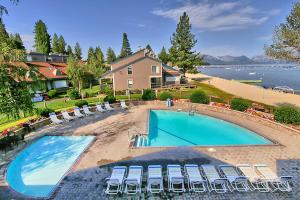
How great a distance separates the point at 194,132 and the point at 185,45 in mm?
35436

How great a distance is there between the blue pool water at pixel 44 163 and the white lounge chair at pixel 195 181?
6331 mm

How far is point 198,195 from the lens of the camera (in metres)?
8.02

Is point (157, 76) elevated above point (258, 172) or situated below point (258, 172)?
above

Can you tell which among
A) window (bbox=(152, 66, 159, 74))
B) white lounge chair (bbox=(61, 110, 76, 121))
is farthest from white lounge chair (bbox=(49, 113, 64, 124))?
window (bbox=(152, 66, 159, 74))

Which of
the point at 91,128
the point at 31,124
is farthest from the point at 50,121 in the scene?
the point at 91,128

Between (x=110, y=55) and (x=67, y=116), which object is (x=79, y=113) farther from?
(x=110, y=55)

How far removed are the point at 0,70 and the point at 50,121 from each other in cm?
932

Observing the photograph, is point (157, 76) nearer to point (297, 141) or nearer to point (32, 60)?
point (297, 141)

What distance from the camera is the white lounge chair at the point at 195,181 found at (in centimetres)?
831

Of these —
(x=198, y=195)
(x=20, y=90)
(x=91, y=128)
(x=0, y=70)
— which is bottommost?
(x=198, y=195)

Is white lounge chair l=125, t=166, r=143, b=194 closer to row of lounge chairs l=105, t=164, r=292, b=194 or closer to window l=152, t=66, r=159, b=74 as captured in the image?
row of lounge chairs l=105, t=164, r=292, b=194

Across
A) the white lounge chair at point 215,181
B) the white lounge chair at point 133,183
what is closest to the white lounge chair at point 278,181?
the white lounge chair at point 215,181

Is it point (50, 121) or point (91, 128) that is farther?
point (50, 121)

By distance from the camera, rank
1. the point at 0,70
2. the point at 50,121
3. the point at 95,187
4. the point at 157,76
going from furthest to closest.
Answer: the point at 157,76 → the point at 50,121 → the point at 0,70 → the point at 95,187
